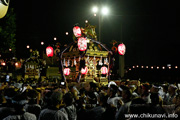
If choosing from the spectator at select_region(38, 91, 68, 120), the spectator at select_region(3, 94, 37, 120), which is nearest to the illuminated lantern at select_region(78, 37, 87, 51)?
the spectator at select_region(38, 91, 68, 120)

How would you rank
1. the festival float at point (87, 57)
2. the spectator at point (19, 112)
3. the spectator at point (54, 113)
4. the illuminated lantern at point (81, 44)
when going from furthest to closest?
the festival float at point (87, 57)
the illuminated lantern at point (81, 44)
the spectator at point (54, 113)
the spectator at point (19, 112)

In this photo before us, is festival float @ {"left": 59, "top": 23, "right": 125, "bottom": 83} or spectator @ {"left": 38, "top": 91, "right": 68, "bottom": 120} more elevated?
festival float @ {"left": 59, "top": 23, "right": 125, "bottom": 83}

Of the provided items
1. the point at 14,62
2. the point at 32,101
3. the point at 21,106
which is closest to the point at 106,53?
the point at 14,62

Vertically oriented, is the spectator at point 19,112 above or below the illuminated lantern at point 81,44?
below

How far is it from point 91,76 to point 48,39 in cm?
1060

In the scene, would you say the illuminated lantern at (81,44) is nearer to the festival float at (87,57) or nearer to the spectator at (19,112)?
the festival float at (87,57)

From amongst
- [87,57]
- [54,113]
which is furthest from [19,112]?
[87,57]

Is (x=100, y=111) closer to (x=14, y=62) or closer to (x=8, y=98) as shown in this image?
(x=8, y=98)

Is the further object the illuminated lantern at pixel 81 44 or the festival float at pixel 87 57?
the festival float at pixel 87 57

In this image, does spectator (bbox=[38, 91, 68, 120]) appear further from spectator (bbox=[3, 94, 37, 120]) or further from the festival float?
the festival float

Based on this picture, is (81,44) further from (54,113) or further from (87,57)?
(54,113)

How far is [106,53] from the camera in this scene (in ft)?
67.8

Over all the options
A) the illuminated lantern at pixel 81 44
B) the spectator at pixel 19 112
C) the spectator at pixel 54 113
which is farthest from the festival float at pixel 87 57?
the spectator at pixel 19 112

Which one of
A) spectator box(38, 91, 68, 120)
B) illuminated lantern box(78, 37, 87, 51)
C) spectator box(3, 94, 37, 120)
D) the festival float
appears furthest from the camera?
the festival float
